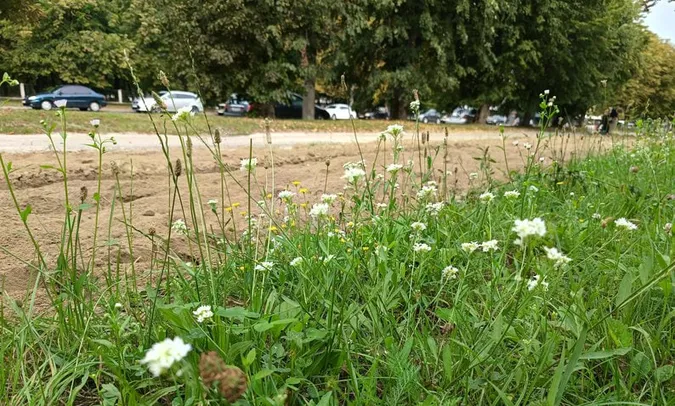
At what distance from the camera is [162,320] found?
1.41 m

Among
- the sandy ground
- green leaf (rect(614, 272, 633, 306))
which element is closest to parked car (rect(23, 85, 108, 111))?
the sandy ground

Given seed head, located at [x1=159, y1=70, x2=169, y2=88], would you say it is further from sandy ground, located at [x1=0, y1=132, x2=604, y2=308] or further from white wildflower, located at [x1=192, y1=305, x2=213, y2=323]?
white wildflower, located at [x1=192, y1=305, x2=213, y2=323]

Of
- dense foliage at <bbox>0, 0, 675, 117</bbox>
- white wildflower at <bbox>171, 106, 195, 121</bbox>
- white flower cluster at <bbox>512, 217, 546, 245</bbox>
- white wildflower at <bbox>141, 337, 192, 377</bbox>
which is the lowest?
white wildflower at <bbox>141, 337, 192, 377</bbox>

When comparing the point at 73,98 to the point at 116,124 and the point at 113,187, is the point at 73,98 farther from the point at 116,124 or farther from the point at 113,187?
the point at 113,187

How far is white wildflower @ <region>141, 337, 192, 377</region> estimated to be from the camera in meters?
0.60

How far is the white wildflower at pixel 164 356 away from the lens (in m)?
0.60

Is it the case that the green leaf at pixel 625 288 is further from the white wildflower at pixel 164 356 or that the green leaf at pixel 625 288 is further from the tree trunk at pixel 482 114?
the tree trunk at pixel 482 114

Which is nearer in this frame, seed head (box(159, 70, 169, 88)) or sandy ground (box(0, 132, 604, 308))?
seed head (box(159, 70, 169, 88))

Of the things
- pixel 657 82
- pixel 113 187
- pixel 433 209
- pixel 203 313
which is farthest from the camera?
pixel 657 82

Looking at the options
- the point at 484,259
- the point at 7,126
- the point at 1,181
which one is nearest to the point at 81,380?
the point at 484,259

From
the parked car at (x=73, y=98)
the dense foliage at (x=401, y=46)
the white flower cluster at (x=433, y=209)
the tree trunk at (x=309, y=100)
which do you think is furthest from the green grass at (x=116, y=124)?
the parked car at (x=73, y=98)

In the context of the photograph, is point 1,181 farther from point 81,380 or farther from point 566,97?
point 566,97

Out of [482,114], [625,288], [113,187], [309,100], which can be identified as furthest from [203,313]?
[482,114]

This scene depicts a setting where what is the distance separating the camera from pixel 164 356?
2.06ft
